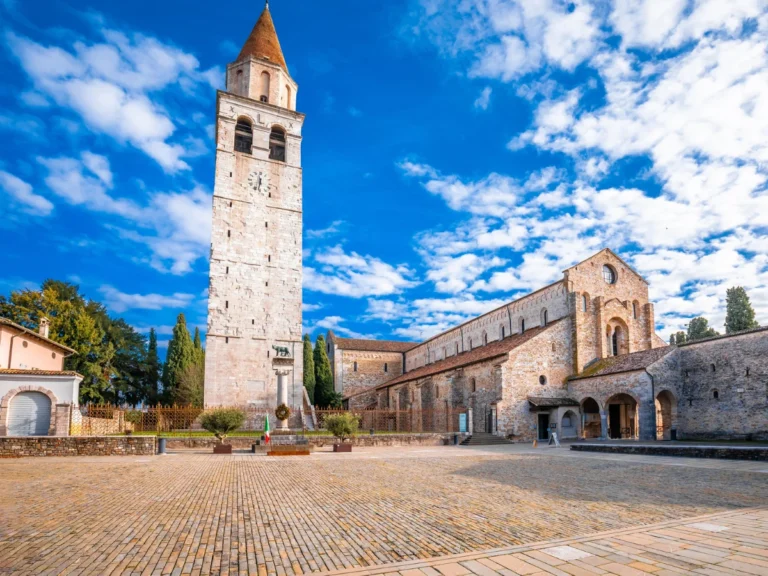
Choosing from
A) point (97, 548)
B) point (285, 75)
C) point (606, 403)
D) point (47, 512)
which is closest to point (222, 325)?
point (285, 75)

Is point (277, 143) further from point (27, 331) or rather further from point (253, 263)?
point (27, 331)

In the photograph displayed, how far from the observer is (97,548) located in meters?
5.80

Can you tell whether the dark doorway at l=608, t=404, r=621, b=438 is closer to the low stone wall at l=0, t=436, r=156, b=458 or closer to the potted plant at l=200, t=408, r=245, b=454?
the potted plant at l=200, t=408, r=245, b=454

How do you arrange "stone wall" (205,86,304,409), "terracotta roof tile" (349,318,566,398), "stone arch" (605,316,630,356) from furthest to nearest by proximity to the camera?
"stone arch" (605,316,630,356)
"stone wall" (205,86,304,409)
"terracotta roof tile" (349,318,566,398)

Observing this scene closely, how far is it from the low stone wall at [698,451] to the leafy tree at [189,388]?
1347 inches

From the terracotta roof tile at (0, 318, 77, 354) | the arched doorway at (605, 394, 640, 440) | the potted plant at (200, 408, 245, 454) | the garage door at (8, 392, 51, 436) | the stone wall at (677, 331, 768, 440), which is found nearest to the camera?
the potted plant at (200, 408, 245, 454)

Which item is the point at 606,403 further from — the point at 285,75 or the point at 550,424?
the point at 285,75

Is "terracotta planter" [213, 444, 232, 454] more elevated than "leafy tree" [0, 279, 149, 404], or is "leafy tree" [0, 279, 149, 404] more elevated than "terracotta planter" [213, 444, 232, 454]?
"leafy tree" [0, 279, 149, 404]

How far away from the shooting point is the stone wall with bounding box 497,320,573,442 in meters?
31.0

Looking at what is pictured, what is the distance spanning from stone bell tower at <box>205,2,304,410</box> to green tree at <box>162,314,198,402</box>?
13592 mm

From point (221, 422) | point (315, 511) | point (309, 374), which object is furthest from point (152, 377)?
point (315, 511)

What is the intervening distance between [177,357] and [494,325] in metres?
29.8

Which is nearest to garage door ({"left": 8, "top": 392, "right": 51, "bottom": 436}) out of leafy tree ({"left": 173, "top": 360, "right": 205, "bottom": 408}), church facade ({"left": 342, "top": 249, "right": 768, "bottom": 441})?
leafy tree ({"left": 173, "top": 360, "right": 205, "bottom": 408})

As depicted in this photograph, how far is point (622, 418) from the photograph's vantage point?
33031 mm
